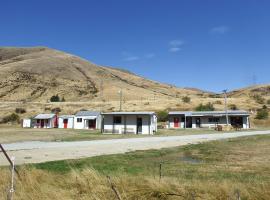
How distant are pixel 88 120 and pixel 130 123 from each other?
19.7m

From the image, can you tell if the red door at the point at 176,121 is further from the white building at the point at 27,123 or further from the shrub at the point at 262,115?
the white building at the point at 27,123

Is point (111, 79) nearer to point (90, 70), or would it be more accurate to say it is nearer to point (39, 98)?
point (90, 70)

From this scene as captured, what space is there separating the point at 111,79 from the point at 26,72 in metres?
38.6

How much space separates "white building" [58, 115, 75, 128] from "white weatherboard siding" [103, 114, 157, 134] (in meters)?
19.5

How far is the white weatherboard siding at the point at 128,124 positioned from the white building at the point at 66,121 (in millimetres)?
19495

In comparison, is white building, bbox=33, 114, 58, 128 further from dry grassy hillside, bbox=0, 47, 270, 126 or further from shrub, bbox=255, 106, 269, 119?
shrub, bbox=255, 106, 269, 119

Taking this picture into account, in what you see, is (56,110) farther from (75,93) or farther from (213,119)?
(213,119)

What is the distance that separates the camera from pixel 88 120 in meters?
67.5

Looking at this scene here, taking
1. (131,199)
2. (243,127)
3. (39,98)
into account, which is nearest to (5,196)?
(131,199)

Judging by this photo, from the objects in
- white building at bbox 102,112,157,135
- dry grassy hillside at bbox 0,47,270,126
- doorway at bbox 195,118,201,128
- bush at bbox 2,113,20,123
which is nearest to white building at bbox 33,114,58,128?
bush at bbox 2,113,20,123

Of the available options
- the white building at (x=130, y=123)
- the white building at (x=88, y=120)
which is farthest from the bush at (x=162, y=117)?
the white building at (x=130, y=123)

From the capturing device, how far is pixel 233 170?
14.1m

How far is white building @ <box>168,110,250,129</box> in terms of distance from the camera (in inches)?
2638

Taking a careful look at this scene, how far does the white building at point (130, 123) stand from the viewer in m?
48.6
